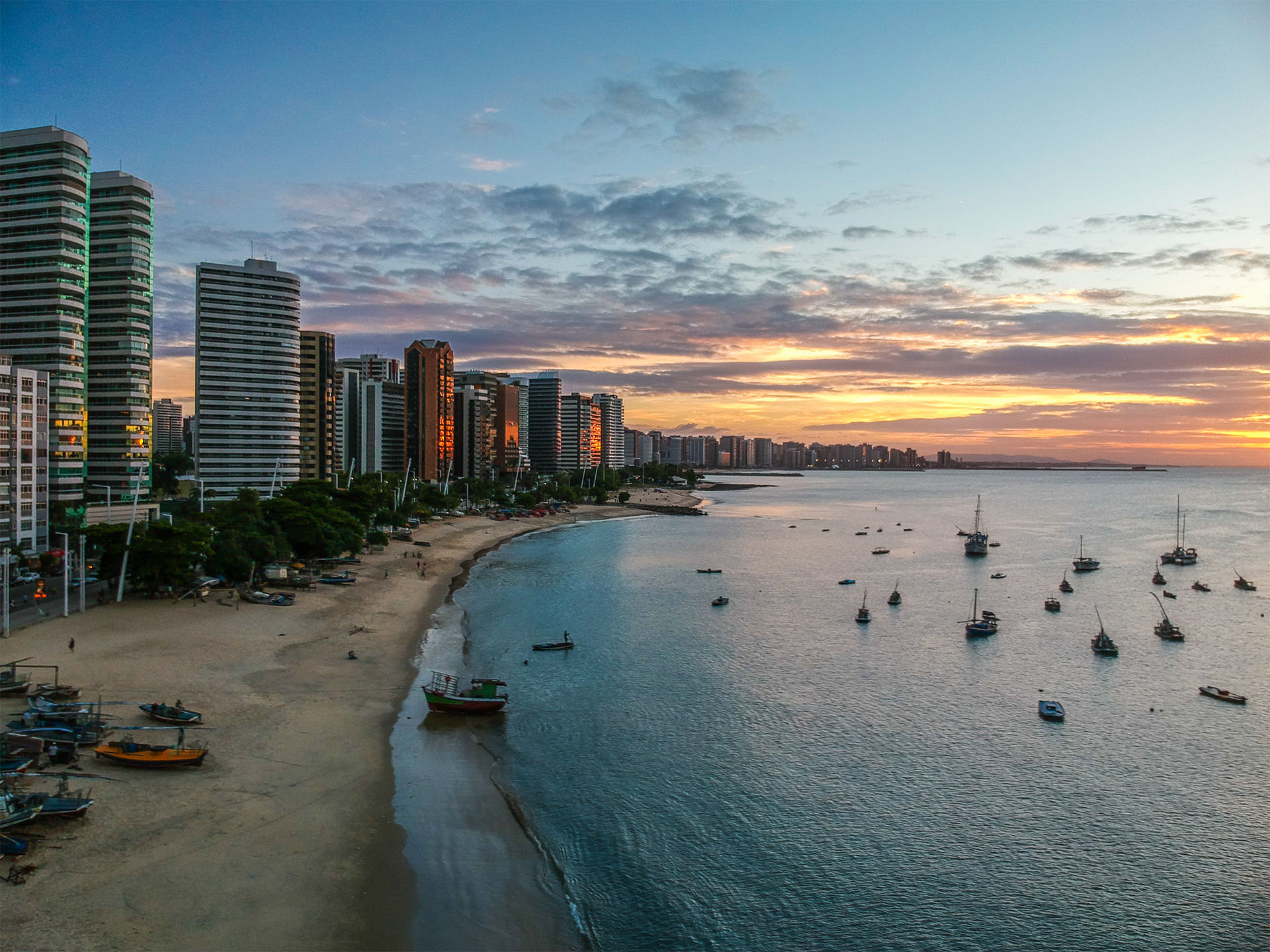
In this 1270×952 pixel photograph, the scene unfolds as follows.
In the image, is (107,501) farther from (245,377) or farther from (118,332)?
(245,377)

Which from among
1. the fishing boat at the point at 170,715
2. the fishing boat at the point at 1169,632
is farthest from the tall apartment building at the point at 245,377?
the fishing boat at the point at 1169,632

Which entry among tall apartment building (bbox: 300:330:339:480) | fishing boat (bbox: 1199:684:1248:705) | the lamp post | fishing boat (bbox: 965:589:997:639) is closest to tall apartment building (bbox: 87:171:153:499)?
the lamp post

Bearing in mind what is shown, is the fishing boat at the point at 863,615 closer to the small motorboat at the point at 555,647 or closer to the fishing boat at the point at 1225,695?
the fishing boat at the point at 1225,695

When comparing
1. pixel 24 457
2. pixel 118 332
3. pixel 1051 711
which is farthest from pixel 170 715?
pixel 118 332

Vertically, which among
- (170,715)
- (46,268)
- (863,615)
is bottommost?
(863,615)

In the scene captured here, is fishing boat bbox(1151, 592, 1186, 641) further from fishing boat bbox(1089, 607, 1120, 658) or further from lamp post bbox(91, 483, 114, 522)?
lamp post bbox(91, 483, 114, 522)
